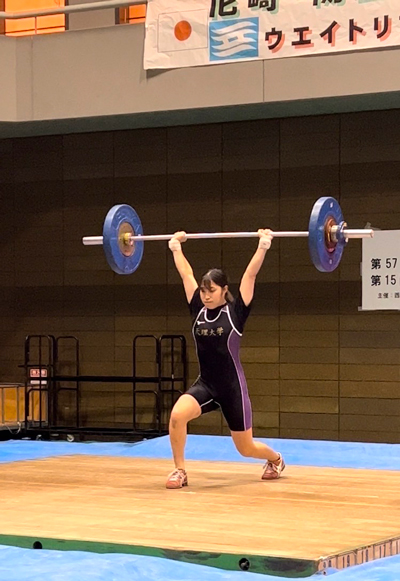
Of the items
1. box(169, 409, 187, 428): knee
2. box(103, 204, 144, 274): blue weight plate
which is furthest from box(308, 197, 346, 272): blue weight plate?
box(103, 204, 144, 274): blue weight plate

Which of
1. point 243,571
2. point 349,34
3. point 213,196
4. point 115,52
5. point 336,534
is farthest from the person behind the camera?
point 213,196

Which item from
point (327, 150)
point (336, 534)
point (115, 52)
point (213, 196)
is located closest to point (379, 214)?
point (327, 150)

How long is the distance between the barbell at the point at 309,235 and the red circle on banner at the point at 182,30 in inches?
100

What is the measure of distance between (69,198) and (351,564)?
298 inches

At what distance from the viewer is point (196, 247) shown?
36.1 ft

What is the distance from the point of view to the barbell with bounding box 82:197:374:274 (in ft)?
22.7

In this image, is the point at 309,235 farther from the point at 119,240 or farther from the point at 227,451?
the point at 227,451

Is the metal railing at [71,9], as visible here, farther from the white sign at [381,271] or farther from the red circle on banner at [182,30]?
the white sign at [381,271]

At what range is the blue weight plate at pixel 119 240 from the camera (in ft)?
24.7

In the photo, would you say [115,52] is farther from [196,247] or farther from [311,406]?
[311,406]

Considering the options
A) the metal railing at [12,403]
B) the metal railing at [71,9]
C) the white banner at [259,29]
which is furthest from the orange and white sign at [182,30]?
the metal railing at [12,403]

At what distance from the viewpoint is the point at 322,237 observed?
22.8ft

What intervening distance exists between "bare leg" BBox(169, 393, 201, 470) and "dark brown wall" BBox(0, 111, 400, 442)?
3.89m

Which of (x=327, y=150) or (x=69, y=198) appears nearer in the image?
(x=327, y=150)
